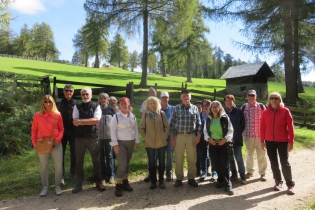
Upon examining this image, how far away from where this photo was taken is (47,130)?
173 inches

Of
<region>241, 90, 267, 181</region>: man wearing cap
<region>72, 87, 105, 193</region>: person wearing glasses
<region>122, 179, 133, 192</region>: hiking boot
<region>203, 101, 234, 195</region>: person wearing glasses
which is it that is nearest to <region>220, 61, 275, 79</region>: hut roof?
<region>241, 90, 267, 181</region>: man wearing cap

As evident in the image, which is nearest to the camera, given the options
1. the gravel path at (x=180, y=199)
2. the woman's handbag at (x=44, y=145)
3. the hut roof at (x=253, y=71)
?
the gravel path at (x=180, y=199)

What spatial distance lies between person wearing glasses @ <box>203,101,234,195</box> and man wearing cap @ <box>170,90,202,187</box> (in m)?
0.30

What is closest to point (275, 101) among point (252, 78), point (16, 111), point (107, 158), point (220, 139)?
point (220, 139)

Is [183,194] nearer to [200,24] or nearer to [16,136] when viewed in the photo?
[16,136]

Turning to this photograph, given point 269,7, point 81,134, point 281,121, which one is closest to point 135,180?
point 81,134

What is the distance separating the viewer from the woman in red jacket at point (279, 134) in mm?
4473

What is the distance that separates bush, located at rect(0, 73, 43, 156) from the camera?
617 centimetres

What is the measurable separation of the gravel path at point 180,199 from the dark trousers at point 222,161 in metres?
0.25

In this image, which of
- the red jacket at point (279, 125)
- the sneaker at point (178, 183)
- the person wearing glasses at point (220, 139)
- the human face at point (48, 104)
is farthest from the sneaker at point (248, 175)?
the human face at point (48, 104)

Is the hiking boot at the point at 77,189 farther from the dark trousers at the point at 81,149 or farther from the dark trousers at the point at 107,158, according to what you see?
the dark trousers at the point at 107,158

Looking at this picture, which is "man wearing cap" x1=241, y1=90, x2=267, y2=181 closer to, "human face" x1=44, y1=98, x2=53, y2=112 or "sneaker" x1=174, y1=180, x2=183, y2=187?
"sneaker" x1=174, y1=180, x2=183, y2=187

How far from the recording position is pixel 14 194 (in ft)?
14.5

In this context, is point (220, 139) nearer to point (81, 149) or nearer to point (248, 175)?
point (248, 175)
